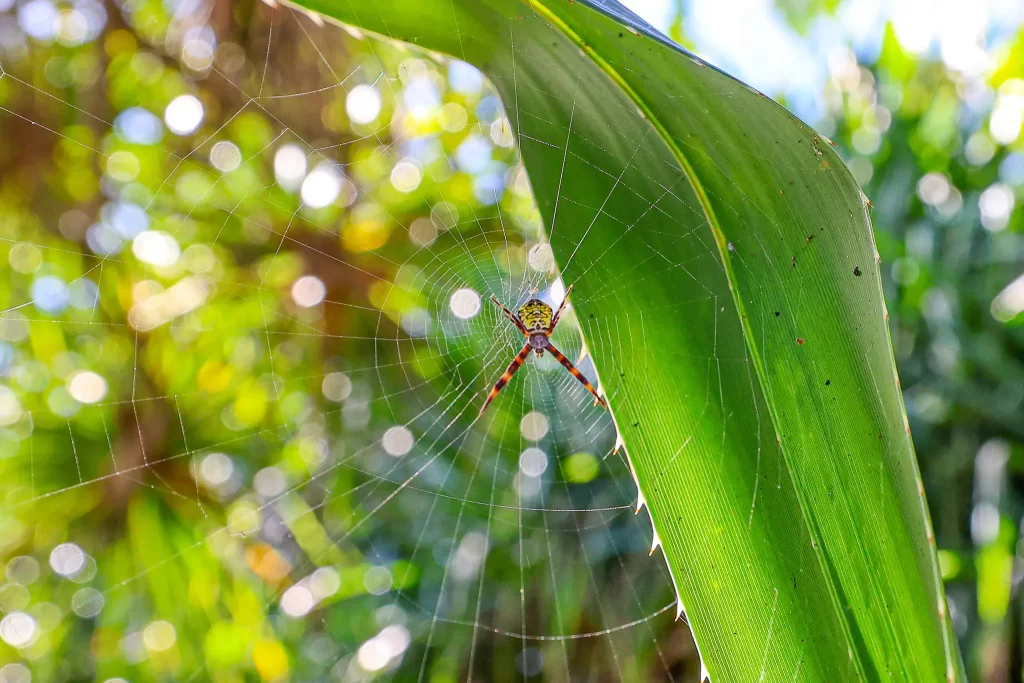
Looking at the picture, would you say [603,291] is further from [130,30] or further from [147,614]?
[130,30]

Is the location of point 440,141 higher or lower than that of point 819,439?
lower

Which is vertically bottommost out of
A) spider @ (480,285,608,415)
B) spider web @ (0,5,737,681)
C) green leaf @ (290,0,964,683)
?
spider web @ (0,5,737,681)

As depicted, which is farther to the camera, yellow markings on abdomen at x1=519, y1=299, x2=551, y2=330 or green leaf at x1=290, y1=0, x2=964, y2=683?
yellow markings on abdomen at x1=519, y1=299, x2=551, y2=330

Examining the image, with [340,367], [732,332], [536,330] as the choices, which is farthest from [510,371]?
[732,332]

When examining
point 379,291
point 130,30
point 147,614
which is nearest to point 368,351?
point 379,291

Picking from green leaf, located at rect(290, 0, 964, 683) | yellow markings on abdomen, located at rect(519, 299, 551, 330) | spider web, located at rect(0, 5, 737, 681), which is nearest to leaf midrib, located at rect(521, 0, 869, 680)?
green leaf, located at rect(290, 0, 964, 683)

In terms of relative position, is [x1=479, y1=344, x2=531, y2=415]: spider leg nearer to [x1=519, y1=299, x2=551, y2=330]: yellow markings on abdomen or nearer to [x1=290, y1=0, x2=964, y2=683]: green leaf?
[x1=519, y1=299, x2=551, y2=330]: yellow markings on abdomen

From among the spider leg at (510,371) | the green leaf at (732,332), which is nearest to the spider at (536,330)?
the spider leg at (510,371)

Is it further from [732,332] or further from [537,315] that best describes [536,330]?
[732,332]
